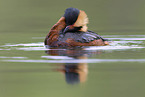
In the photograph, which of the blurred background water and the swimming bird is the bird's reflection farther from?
the swimming bird

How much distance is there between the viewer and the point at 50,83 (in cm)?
870

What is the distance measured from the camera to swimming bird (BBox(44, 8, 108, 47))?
13.3 meters

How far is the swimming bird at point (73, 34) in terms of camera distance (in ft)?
43.7

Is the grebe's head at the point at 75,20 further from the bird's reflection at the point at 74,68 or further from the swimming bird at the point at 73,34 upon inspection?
the bird's reflection at the point at 74,68

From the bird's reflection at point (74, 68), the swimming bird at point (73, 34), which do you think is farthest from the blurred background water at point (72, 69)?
the swimming bird at point (73, 34)

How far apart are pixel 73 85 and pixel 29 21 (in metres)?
17.3

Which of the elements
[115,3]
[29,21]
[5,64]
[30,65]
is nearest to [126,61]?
[30,65]

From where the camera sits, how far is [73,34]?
13562 mm

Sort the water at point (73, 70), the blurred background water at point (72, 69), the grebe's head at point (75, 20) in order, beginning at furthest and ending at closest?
1. the grebe's head at point (75, 20)
2. the water at point (73, 70)
3. the blurred background water at point (72, 69)

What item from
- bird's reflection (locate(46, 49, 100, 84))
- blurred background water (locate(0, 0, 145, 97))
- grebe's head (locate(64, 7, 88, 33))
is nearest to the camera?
blurred background water (locate(0, 0, 145, 97))

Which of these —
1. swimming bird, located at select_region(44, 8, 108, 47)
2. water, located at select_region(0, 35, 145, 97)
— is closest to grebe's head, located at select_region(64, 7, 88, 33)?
swimming bird, located at select_region(44, 8, 108, 47)

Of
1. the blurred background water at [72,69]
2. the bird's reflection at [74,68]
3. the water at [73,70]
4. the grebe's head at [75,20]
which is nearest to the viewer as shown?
the blurred background water at [72,69]

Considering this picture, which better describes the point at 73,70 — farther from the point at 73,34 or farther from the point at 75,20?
the point at 75,20

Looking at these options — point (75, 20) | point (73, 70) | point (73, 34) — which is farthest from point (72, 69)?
point (75, 20)
